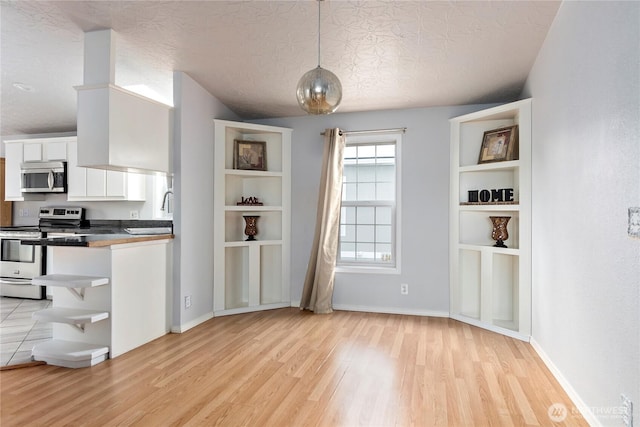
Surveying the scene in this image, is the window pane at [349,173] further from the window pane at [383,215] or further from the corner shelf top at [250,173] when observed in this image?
the corner shelf top at [250,173]

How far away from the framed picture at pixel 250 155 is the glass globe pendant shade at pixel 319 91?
2.49m

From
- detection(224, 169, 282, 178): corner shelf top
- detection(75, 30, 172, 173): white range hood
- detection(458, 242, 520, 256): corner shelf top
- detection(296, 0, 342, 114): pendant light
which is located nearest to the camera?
detection(296, 0, 342, 114): pendant light

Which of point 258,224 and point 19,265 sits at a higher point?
point 258,224

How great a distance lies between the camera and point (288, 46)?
10.2 feet

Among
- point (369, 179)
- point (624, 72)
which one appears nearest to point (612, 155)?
point (624, 72)

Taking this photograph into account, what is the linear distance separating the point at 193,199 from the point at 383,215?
223 cm

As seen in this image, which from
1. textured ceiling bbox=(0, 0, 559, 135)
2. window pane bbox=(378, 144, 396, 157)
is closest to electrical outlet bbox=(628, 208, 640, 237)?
textured ceiling bbox=(0, 0, 559, 135)

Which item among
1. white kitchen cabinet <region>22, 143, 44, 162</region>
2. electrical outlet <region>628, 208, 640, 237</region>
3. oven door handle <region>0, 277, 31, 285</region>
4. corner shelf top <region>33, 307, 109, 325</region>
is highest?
white kitchen cabinet <region>22, 143, 44, 162</region>

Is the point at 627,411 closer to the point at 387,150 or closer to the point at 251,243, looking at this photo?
the point at 387,150

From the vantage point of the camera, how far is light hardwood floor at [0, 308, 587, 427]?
6.90ft

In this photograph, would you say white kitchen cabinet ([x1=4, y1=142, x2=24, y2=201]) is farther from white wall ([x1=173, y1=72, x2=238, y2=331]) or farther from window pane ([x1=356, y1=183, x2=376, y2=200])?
window pane ([x1=356, y1=183, x2=376, y2=200])

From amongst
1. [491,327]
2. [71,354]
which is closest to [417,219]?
[491,327]

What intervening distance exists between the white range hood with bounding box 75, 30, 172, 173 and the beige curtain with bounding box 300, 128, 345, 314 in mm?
2028

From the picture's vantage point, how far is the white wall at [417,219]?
4.28 metres
